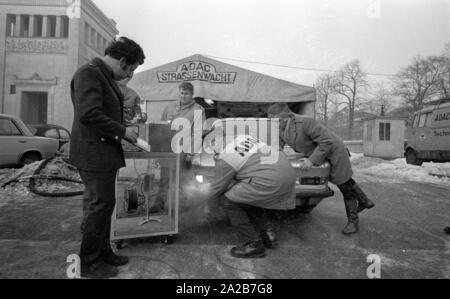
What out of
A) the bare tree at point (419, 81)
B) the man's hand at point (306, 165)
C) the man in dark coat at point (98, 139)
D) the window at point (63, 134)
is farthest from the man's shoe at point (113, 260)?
the bare tree at point (419, 81)

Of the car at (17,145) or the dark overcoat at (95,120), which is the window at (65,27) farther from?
the dark overcoat at (95,120)

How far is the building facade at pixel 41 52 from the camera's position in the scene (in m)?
23.2

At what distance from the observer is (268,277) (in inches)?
98.0

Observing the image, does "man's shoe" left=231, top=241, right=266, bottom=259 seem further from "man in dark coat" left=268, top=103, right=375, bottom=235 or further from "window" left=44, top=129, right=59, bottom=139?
"window" left=44, top=129, right=59, bottom=139

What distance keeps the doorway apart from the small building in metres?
25.4

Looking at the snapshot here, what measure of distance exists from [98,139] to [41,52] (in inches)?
1029

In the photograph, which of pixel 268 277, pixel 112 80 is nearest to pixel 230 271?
pixel 268 277

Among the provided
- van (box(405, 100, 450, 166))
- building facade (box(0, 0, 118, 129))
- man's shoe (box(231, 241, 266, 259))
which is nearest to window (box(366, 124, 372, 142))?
van (box(405, 100, 450, 166))

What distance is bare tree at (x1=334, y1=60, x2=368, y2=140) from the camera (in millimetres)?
39688

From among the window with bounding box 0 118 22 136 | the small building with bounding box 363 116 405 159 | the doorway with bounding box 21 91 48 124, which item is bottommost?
the window with bounding box 0 118 22 136

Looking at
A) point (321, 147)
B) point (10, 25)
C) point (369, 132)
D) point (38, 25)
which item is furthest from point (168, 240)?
point (10, 25)

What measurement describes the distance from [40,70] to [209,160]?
24.9 m

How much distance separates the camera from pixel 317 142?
3.60 m
